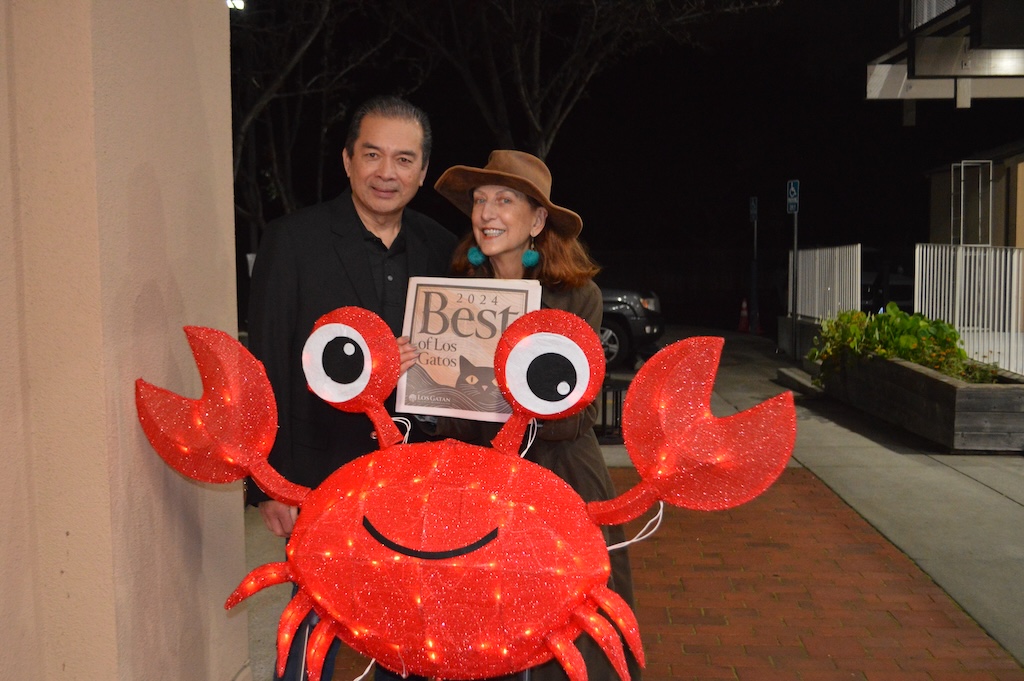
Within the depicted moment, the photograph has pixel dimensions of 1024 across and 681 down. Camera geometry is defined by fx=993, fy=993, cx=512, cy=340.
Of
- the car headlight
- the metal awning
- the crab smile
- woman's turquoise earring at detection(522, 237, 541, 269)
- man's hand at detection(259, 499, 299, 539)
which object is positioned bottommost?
man's hand at detection(259, 499, 299, 539)

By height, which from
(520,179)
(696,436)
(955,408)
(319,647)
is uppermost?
(520,179)

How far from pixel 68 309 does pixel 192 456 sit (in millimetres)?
567

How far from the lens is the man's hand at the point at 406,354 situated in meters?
2.44

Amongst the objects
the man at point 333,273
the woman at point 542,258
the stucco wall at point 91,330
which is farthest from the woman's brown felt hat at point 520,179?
the stucco wall at point 91,330

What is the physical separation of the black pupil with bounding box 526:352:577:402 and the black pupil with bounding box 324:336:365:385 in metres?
0.40

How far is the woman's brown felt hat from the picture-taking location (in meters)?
2.76

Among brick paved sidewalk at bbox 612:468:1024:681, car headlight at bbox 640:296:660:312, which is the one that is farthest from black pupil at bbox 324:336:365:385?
car headlight at bbox 640:296:660:312

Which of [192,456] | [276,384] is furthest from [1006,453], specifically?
[192,456]

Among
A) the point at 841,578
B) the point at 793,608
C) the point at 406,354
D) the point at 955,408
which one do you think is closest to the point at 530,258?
the point at 406,354

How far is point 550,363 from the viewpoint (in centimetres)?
205

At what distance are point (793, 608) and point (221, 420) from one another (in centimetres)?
361

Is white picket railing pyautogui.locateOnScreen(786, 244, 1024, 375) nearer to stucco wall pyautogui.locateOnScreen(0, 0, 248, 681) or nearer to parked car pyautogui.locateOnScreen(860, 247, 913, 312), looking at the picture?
parked car pyautogui.locateOnScreen(860, 247, 913, 312)

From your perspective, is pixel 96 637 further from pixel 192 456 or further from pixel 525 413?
pixel 525 413

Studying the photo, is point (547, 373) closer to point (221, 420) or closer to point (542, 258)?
point (221, 420)
